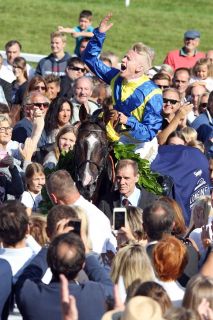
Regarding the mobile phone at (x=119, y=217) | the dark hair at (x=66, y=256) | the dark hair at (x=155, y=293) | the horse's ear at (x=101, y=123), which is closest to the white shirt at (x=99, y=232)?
the mobile phone at (x=119, y=217)

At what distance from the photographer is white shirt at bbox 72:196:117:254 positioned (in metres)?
9.23

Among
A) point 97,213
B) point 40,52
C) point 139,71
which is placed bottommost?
point 40,52

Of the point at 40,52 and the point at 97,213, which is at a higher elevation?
the point at 97,213

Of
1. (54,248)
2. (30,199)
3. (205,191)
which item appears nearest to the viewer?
(54,248)

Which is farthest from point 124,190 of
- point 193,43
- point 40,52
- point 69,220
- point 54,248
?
point 40,52

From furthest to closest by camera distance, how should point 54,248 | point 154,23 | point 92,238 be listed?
1. point 154,23
2. point 92,238
3. point 54,248

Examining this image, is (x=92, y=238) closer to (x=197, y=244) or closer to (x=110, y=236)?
(x=110, y=236)

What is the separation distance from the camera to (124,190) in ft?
34.8

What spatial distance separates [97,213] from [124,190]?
119cm

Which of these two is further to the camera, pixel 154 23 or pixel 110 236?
pixel 154 23

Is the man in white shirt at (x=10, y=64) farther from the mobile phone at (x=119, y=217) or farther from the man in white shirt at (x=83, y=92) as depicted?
the mobile phone at (x=119, y=217)

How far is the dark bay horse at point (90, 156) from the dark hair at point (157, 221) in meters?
1.75

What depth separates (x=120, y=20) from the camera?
26844 mm

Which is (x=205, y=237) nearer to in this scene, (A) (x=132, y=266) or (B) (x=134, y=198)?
(A) (x=132, y=266)
